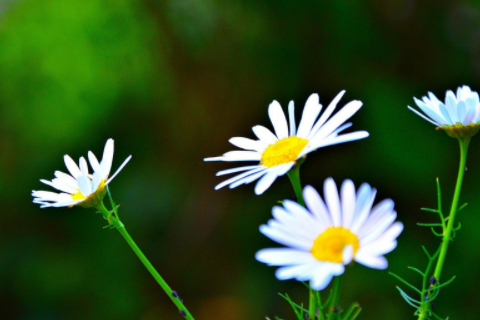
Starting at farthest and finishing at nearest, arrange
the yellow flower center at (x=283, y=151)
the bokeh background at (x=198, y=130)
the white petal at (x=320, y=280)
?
the bokeh background at (x=198, y=130) → the yellow flower center at (x=283, y=151) → the white petal at (x=320, y=280)

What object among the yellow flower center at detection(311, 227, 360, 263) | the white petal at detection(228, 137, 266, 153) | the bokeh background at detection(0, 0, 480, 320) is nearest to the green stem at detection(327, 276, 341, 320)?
the yellow flower center at detection(311, 227, 360, 263)

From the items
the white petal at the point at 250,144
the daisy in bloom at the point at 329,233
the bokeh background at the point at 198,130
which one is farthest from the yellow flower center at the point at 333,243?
the bokeh background at the point at 198,130

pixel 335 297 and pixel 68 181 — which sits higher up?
pixel 68 181

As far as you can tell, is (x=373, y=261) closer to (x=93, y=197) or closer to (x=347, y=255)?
(x=347, y=255)

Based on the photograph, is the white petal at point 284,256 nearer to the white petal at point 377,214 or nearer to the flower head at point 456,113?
the white petal at point 377,214

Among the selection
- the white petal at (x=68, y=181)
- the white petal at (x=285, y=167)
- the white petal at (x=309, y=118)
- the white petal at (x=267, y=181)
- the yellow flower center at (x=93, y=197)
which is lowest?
the white petal at (x=285, y=167)

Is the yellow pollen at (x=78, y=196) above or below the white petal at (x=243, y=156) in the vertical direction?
above

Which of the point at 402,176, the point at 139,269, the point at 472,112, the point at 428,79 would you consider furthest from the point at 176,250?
the point at 472,112

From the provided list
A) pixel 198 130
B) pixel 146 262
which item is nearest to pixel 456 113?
pixel 146 262
